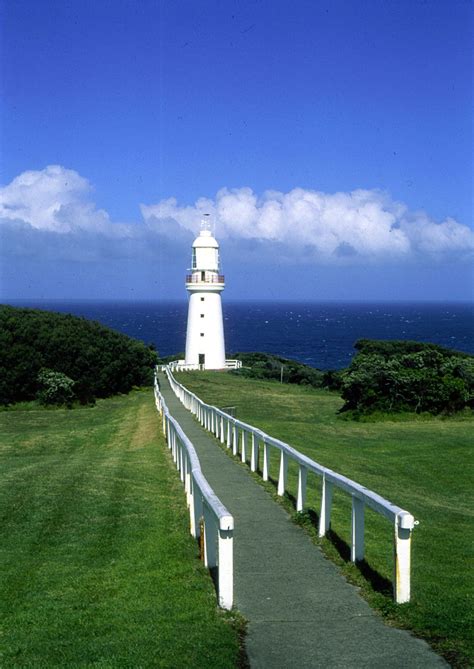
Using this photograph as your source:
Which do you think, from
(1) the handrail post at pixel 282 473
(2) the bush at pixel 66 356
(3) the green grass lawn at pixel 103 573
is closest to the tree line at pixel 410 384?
(3) the green grass lawn at pixel 103 573

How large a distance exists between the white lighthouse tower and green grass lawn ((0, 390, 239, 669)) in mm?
37931

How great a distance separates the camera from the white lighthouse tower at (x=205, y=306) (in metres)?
56.2

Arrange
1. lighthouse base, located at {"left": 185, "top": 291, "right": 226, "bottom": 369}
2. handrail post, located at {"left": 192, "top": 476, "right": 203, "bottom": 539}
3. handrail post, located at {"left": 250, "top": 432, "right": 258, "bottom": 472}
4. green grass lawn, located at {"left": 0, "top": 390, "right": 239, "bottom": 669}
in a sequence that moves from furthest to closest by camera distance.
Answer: lighthouse base, located at {"left": 185, "top": 291, "right": 226, "bottom": 369}
handrail post, located at {"left": 250, "top": 432, "right": 258, "bottom": 472}
handrail post, located at {"left": 192, "top": 476, "right": 203, "bottom": 539}
green grass lawn, located at {"left": 0, "top": 390, "right": 239, "bottom": 669}

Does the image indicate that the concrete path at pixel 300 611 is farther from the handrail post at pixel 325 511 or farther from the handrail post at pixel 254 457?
the handrail post at pixel 254 457

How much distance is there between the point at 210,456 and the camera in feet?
57.6

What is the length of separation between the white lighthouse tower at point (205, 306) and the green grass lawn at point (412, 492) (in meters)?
18.2

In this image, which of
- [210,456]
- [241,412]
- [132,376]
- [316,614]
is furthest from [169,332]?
[316,614]

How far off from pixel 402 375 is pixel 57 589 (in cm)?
2249

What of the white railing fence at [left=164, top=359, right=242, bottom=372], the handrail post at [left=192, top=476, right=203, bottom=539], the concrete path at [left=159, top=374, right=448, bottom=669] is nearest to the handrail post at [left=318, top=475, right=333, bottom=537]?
the concrete path at [left=159, top=374, right=448, bottom=669]

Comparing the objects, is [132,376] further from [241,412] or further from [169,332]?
[169,332]

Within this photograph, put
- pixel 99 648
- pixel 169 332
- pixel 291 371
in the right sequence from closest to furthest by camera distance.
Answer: pixel 99 648 < pixel 291 371 < pixel 169 332

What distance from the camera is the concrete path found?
6.20m

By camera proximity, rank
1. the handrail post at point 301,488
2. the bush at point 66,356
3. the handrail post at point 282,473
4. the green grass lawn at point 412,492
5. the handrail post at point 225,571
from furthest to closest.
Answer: the bush at point 66,356
the handrail post at point 282,473
the handrail post at point 301,488
the handrail post at point 225,571
the green grass lawn at point 412,492

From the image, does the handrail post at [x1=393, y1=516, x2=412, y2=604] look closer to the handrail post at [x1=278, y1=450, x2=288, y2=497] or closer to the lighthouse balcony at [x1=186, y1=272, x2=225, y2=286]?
the handrail post at [x1=278, y1=450, x2=288, y2=497]
